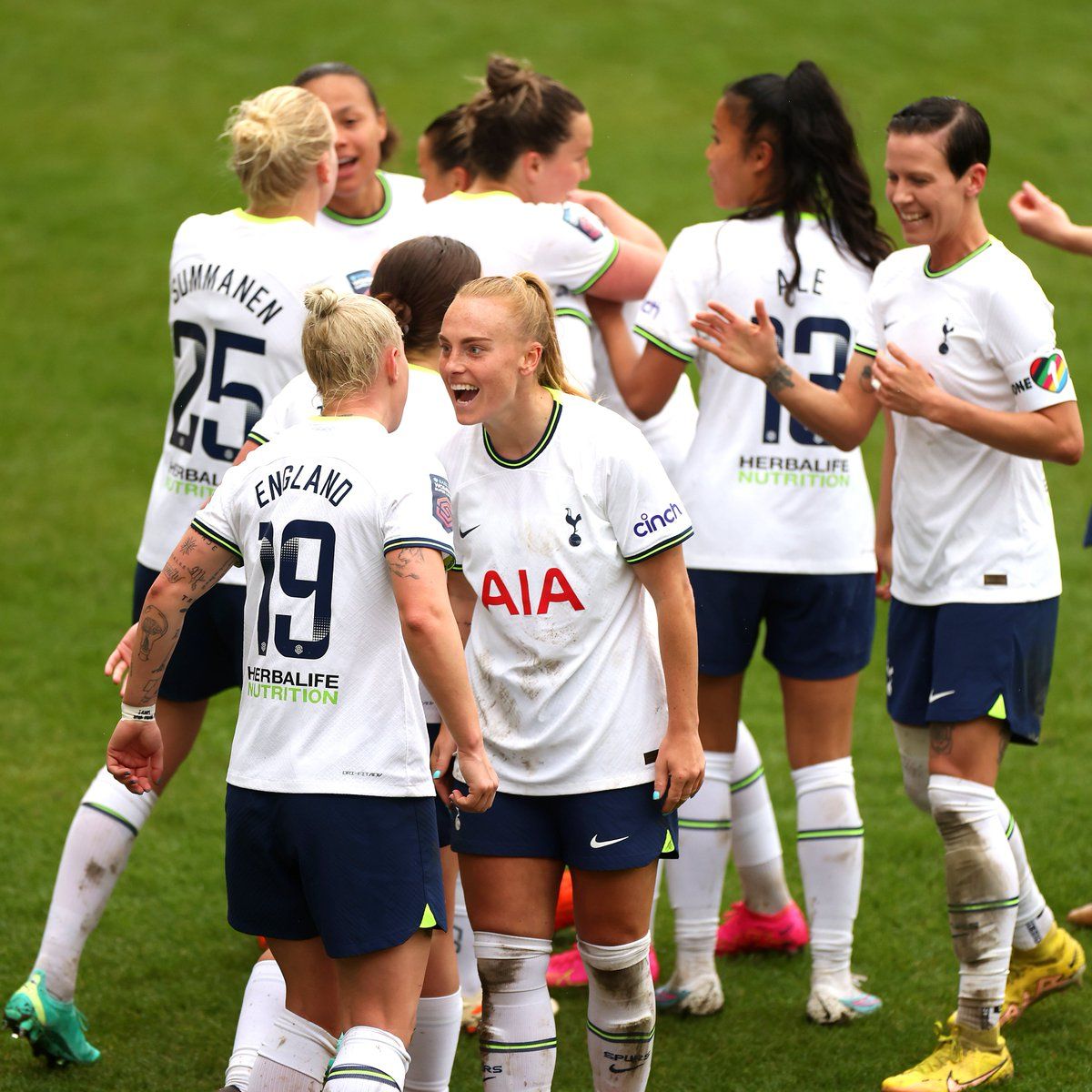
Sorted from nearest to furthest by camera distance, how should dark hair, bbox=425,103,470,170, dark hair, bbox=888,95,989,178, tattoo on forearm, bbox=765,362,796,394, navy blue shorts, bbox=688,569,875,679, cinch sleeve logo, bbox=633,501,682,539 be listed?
cinch sleeve logo, bbox=633,501,682,539 → dark hair, bbox=888,95,989,178 → tattoo on forearm, bbox=765,362,796,394 → navy blue shorts, bbox=688,569,875,679 → dark hair, bbox=425,103,470,170

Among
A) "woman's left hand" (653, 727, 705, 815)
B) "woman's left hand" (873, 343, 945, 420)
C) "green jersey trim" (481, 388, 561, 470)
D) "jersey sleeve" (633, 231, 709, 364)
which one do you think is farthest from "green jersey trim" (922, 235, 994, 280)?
"woman's left hand" (653, 727, 705, 815)

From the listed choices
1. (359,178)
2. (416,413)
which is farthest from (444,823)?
(359,178)

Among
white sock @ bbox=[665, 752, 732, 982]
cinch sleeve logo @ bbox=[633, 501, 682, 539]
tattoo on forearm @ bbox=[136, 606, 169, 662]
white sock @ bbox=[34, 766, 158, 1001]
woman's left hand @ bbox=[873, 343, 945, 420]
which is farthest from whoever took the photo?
white sock @ bbox=[665, 752, 732, 982]

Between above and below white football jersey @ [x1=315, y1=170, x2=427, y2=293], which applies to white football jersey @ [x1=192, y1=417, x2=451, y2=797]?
below

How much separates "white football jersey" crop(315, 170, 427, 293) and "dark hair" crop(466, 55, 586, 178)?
38 centimetres

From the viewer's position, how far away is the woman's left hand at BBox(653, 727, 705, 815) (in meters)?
3.61

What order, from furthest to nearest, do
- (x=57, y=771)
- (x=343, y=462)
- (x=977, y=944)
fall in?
(x=57, y=771) → (x=977, y=944) → (x=343, y=462)

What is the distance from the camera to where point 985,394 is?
421cm

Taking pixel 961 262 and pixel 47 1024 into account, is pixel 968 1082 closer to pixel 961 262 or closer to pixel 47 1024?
pixel 961 262

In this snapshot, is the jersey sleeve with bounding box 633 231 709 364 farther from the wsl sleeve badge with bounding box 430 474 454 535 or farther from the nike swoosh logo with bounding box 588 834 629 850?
the nike swoosh logo with bounding box 588 834 629 850

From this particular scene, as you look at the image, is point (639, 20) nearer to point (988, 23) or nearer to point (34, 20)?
point (988, 23)

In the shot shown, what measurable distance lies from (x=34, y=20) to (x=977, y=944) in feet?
51.5

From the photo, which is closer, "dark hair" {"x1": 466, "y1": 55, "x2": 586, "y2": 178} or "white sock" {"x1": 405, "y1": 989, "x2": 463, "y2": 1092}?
"white sock" {"x1": 405, "y1": 989, "x2": 463, "y2": 1092}

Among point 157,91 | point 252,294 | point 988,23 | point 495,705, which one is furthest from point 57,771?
point 988,23
